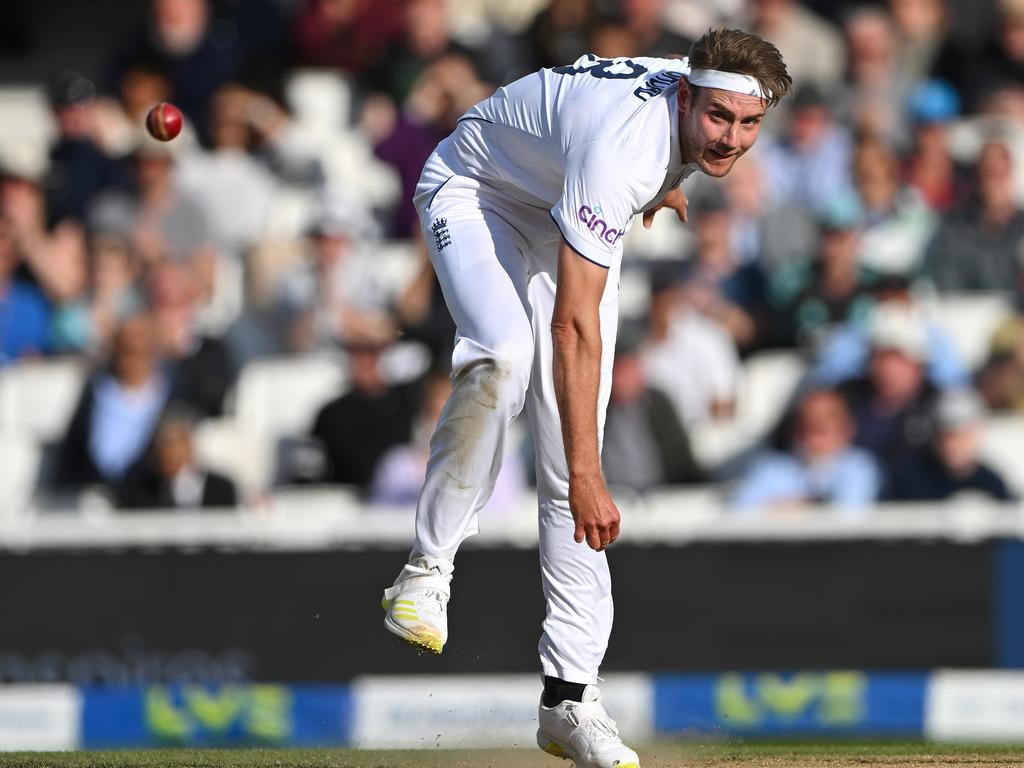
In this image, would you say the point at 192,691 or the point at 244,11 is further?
the point at 244,11

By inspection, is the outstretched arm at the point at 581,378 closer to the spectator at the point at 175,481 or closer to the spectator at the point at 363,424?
the spectator at the point at 363,424

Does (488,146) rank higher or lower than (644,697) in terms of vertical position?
higher

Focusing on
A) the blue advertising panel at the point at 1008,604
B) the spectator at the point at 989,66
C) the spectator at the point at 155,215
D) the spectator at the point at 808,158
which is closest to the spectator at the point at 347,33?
the spectator at the point at 155,215

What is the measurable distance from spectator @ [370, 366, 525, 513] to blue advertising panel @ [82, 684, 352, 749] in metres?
1.36

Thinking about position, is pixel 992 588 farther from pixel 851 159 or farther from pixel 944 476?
pixel 851 159

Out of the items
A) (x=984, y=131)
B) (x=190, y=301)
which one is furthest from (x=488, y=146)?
(x=984, y=131)

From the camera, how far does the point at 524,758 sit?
23.7 ft

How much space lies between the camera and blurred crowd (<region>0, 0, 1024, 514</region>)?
1036 cm

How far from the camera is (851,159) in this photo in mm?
11781

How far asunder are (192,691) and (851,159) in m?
5.68

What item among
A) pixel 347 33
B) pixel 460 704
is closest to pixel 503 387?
pixel 460 704

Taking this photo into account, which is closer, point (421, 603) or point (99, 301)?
point (421, 603)

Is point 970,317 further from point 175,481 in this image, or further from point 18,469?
point 18,469

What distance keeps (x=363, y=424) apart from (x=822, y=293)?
306 cm
